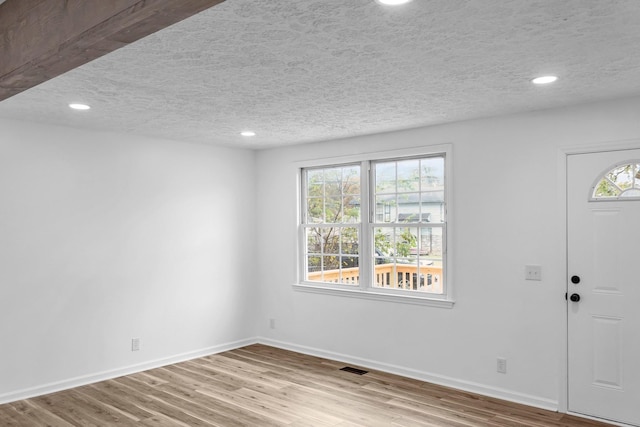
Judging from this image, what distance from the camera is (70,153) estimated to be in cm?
482

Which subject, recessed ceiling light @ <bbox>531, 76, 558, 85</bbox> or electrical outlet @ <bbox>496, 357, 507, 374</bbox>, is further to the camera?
electrical outlet @ <bbox>496, 357, 507, 374</bbox>

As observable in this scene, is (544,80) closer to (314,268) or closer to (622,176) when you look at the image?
(622,176)

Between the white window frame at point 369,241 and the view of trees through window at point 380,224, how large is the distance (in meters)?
0.03

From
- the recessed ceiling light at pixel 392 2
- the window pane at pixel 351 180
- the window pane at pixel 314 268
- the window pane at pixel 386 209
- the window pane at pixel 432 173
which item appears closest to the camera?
the recessed ceiling light at pixel 392 2

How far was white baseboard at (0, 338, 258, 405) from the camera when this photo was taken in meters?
4.43

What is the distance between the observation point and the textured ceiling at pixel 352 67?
228 cm

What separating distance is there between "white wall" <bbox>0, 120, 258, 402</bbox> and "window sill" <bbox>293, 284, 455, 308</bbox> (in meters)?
1.00

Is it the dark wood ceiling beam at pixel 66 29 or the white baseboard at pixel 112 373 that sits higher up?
the dark wood ceiling beam at pixel 66 29

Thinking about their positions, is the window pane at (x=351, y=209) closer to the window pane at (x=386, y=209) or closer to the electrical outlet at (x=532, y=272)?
the window pane at (x=386, y=209)

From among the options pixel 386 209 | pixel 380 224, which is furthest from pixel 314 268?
pixel 386 209

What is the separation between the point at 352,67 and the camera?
10.0 feet

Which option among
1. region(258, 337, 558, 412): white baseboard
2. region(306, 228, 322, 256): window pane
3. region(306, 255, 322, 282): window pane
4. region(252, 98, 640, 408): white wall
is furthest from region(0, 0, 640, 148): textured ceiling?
region(258, 337, 558, 412): white baseboard

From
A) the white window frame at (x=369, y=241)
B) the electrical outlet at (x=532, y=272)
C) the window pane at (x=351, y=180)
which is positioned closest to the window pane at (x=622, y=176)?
the electrical outlet at (x=532, y=272)

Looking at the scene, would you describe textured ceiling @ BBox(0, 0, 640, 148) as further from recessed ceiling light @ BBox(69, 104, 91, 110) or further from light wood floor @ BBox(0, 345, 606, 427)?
light wood floor @ BBox(0, 345, 606, 427)
